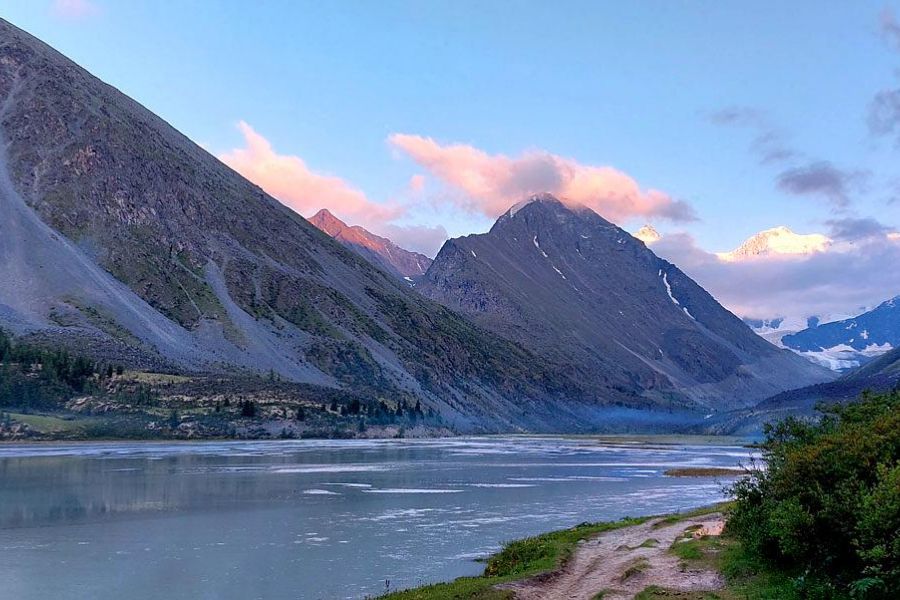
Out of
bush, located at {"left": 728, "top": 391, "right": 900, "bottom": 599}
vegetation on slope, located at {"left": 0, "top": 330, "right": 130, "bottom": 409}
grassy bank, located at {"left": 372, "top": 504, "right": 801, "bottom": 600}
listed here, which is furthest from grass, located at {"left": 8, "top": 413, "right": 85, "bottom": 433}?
bush, located at {"left": 728, "top": 391, "right": 900, "bottom": 599}

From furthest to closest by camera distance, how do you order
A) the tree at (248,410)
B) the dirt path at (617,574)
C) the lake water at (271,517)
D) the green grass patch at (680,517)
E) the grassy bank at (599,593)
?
1. the tree at (248,410)
2. the green grass patch at (680,517)
3. the lake water at (271,517)
4. the dirt path at (617,574)
5. the grassy bank at (599,593)

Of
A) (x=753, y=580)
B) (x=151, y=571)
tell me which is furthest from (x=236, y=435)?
(x=753, y=580)

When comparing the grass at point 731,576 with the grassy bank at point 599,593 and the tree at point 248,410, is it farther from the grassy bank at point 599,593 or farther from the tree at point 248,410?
the tree at point 248,410

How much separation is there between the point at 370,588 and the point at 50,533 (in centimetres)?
2531

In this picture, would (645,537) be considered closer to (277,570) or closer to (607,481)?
(277,570)

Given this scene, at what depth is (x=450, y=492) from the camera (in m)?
78.9

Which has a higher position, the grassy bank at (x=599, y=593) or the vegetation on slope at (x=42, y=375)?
the vegetation on slope at (x=42, y=375)

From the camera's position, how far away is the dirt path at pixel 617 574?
30.6 metres

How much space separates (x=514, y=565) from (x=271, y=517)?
2595cm

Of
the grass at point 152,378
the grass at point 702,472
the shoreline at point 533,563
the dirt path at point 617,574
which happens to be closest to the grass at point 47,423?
the grass at point 152,378

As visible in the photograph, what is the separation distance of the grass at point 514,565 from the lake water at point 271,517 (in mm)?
2242

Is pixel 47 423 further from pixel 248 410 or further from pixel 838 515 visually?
pixel 838 515

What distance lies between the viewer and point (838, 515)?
85.3ft

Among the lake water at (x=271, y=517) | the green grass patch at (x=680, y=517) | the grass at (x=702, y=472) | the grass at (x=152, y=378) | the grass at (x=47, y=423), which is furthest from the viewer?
the grass at (x=152, y=378)
